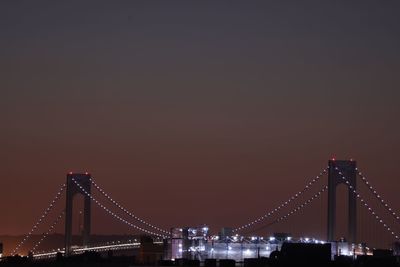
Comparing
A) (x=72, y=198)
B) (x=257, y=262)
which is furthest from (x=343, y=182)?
(x=257, y=262)

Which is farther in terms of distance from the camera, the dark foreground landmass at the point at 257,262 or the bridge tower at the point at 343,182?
the bridge tower at the point at 343,182

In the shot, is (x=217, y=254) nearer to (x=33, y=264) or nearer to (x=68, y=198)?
(x=33, y=264)

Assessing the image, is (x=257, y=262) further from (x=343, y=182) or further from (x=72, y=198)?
(x=72, y=198)

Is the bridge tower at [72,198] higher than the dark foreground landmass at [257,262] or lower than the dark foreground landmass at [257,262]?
higher

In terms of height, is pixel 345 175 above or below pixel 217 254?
above

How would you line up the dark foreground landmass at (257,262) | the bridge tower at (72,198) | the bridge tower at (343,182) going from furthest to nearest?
the bridge tower at (72,198)
the bridge tower at (343,182)
the dark foreground landmass at (257,262)

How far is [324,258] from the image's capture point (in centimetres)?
5675

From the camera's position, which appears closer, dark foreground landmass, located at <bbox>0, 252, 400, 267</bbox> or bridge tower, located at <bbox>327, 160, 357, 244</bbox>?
dark foreground landmass, located at <bbox>0, 252, 400, 267</bbox>

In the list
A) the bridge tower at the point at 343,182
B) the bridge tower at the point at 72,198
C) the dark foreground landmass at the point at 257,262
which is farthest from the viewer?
the bridge tower at the point at 72,198

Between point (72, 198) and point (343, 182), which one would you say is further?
point (72, 198)

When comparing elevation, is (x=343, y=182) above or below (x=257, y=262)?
above

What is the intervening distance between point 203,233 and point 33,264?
27882mm

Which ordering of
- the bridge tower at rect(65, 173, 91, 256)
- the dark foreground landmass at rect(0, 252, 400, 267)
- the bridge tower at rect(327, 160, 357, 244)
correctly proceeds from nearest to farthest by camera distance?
1. the dark foreground landmass at rect(0, 252, 400, 267)
2. the bridge tower at rect(327, 160, 357, 244)
3. the bridge tower at rect(65, 173, 91, 256)

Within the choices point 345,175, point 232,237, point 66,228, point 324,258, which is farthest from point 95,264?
point 66,228
